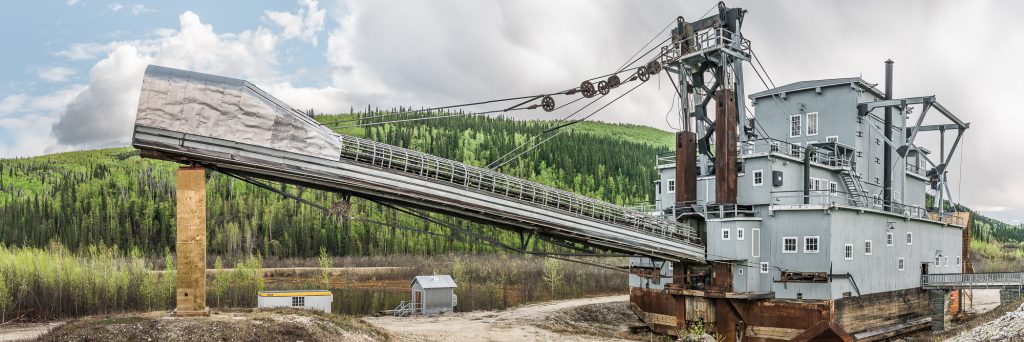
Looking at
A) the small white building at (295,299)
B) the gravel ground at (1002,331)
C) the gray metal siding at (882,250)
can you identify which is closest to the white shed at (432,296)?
the small white building at (295,299)

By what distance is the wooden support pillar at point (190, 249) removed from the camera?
15.3 meters

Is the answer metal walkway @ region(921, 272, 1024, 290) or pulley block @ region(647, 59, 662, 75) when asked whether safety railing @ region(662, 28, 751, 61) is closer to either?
pulley block @ region(647, 59, 662, 75)

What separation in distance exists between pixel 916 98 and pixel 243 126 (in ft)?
94.7

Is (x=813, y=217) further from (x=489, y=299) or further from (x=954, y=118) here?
(x=489, y=299)

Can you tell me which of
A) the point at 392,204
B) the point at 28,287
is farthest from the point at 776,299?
the point at 28,287

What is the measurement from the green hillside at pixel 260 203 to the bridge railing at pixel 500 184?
35622 mm

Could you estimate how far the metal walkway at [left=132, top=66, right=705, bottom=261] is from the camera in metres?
15.6

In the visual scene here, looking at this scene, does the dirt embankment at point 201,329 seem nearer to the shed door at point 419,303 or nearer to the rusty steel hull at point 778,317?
the rusty steel hull at point 778,317

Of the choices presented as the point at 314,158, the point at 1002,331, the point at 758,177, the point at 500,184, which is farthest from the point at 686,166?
the point at 314,158

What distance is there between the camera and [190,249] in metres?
15.3

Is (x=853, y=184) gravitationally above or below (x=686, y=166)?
below

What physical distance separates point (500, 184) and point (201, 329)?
9.20 meters

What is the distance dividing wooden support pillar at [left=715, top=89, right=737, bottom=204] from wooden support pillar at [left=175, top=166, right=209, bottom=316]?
61.0 ft

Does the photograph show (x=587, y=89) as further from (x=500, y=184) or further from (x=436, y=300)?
(x=436, y=300)
